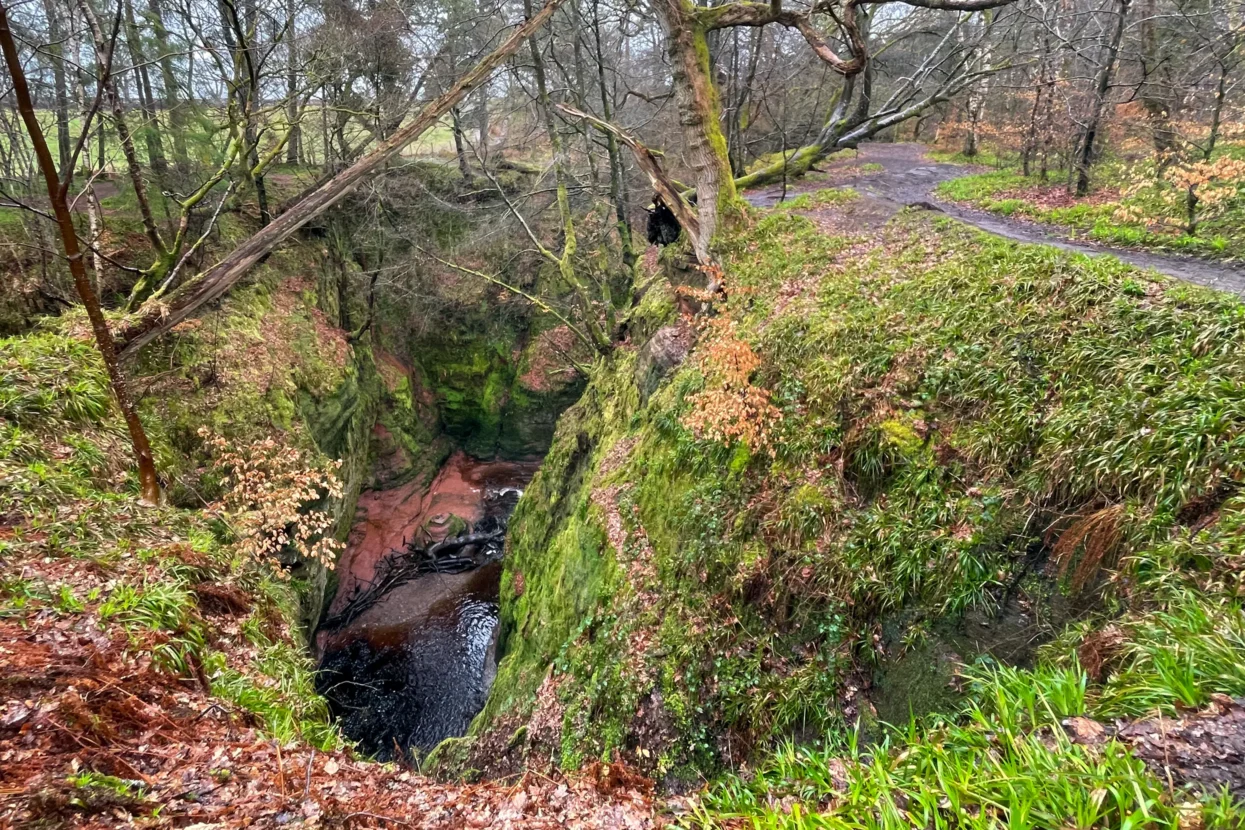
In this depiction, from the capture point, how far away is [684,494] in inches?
274

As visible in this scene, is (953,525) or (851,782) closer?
(851,782)

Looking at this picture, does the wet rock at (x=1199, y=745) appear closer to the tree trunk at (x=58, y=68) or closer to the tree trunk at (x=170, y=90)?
the tree trunk at (x=58, y=68)

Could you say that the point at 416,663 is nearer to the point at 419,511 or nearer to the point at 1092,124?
the point at 419,511

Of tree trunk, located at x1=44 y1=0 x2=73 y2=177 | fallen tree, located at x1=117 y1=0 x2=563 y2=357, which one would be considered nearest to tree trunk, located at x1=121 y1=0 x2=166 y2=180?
tree trunk, located at x1=44 y1=0 x2=73 y2=177

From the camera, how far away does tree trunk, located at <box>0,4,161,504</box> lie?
3.88 meters

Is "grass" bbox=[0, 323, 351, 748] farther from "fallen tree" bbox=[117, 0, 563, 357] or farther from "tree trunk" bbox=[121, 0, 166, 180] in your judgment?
"tree trunk" bbox=[121, 0, 166, 180]

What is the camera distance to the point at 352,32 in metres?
12.8

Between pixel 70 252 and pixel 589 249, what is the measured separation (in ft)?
48.9

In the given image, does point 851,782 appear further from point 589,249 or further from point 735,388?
point 589,249

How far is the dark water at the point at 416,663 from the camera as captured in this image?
1096 centimetres

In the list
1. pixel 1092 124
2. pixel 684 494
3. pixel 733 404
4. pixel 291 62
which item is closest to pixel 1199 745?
pixel 733 404

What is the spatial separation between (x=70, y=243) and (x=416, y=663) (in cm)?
1073

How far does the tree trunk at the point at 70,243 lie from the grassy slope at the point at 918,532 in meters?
5.14

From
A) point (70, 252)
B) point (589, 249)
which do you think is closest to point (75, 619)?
point (70, 252)
